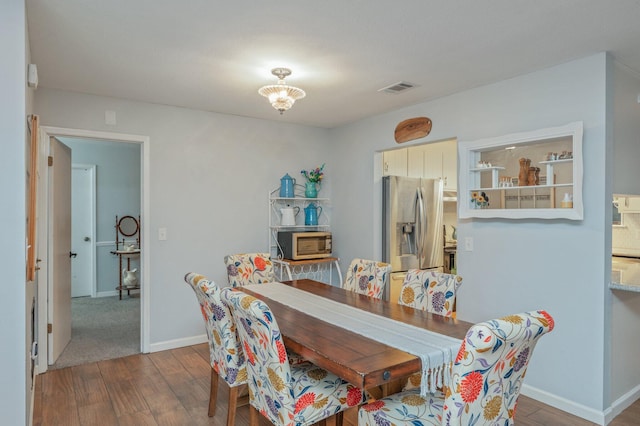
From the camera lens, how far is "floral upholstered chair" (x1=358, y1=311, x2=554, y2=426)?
132 centimetres

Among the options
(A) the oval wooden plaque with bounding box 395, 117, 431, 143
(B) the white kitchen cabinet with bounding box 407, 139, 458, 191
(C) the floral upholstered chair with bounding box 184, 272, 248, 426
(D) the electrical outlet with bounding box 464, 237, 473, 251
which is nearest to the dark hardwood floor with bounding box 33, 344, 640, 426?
(C) the floral upholstered chair with bounding box 184, 272, 248, 426

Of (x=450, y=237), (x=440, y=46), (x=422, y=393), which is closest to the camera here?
(x=422, y=393)

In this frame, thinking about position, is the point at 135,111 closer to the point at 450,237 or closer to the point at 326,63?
the point at 326,63

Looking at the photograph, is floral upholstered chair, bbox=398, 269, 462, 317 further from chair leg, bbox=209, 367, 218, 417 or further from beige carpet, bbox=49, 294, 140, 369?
beige carpet, bbox=49, 294, 140, 369

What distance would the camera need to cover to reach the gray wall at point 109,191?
613cm

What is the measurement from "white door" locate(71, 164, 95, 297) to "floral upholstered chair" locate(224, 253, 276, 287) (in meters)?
3.83

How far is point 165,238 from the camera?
3.83 meters

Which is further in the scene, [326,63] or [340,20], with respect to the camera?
A: [326,63]

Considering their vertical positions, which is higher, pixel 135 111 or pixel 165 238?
pixel 135 111

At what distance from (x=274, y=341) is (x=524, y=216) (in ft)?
6.93

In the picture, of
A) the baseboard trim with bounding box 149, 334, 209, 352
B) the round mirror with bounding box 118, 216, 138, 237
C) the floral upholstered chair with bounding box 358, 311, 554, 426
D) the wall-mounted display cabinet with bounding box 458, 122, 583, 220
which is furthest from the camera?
the round mirror with bounding box 118, 216, 138, 237

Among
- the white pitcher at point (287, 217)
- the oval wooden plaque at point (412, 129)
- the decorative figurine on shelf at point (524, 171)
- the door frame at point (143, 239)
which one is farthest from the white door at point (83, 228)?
the decorative figurine on shelf at point (524, 171)

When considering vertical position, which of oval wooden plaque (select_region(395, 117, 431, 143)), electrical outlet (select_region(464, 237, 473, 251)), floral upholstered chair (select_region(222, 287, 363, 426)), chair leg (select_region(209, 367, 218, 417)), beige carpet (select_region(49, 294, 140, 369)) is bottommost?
beige carpet (select_region(49, 294, 140, 369))
